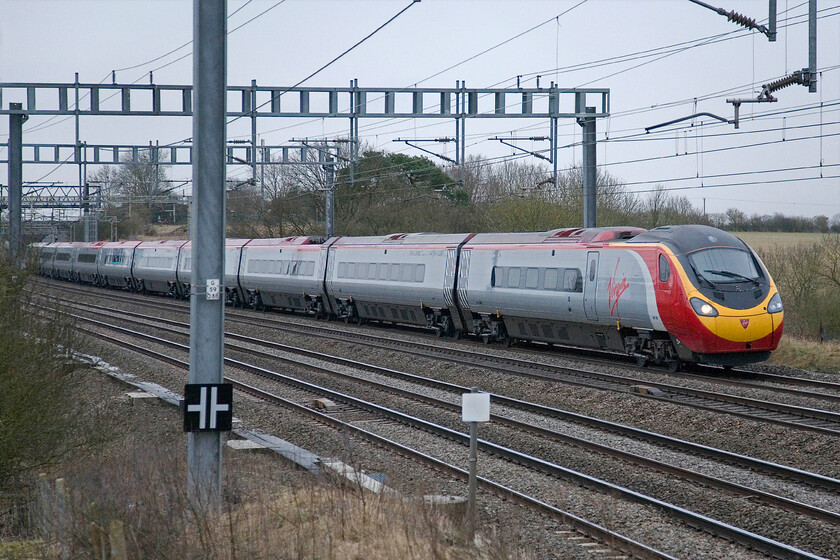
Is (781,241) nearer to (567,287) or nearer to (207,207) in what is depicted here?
(567,287)

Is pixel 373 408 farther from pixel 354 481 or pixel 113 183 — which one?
pixel 113 183

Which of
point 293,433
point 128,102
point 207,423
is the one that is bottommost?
point 293,433

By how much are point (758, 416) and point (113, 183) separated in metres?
73.8

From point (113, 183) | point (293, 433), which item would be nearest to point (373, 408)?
point (293, 433)

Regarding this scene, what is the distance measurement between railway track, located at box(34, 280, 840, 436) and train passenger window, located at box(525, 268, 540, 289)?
72.2 inches

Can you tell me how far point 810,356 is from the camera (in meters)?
20.7

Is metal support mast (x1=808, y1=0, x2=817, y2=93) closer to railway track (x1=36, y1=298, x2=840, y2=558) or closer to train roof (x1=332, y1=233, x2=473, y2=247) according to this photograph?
railway track (x1=36, y1=298, x2=840, y2=558)

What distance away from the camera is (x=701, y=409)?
46.6 ft

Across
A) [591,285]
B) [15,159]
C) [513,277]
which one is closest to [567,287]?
[591,285]

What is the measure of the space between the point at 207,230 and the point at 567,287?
12.7m

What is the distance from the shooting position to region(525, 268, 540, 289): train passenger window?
2150 centimetres

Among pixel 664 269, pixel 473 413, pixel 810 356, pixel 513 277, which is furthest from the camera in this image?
pixel 513 277

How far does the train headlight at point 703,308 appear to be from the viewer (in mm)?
17016

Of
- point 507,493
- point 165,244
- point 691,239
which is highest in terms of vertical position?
point 165,244
